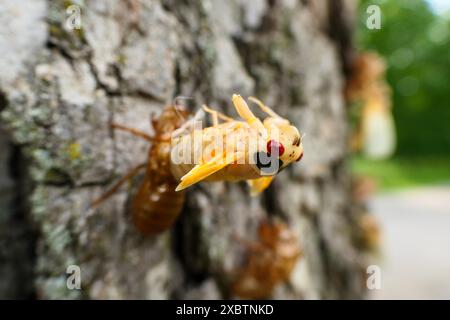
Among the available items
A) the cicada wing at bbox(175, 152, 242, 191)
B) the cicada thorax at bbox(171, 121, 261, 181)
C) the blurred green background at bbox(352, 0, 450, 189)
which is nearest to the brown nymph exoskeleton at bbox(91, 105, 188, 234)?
the cicada thorax at bbox(171, 121, 261, 181)

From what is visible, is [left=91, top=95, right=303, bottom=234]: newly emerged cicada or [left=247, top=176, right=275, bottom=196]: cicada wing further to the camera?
[left=247, top=176, right=275, bottom=196]: cicada wing

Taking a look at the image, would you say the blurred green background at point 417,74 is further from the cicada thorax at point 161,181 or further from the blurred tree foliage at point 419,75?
the cicada thorax at point 161,181

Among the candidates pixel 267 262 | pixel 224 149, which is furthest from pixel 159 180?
pixel 267 262

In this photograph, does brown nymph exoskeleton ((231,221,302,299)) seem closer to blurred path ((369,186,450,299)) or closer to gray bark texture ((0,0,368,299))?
gray bark texture ((0,0,368,299))

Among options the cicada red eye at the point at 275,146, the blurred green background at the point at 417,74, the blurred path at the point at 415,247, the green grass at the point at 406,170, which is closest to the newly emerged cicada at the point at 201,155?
the cicada red eye at the point at 275,146
